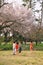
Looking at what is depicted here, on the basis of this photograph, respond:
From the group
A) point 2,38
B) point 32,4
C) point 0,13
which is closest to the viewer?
point 0,13

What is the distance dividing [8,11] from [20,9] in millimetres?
7745

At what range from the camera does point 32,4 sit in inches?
2341

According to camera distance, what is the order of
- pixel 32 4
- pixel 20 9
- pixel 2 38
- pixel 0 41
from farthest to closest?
pixel 32 4
pixel 2 38
pixel 0 41
pixel 20 9

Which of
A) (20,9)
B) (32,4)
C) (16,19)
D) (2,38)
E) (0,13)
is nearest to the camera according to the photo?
(0,13)

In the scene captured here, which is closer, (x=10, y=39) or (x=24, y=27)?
(x=24, y=27)

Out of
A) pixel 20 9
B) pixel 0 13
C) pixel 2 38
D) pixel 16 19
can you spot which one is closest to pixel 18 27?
pixel 16 19

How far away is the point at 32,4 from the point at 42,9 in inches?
178

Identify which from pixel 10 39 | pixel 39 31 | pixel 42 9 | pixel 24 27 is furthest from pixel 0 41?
pixel 42 9

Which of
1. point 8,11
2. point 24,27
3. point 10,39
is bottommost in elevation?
point 10,39

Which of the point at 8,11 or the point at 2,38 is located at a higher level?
the point at 8,11

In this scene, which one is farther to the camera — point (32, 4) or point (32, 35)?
point (32, 4)

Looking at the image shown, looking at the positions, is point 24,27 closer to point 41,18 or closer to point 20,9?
point 20,9

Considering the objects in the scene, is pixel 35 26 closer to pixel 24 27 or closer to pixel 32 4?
pixel 32 4

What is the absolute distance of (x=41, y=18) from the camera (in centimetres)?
5978
